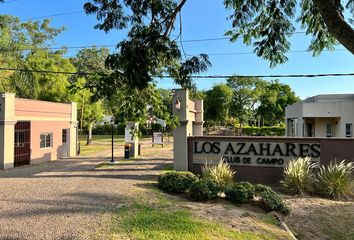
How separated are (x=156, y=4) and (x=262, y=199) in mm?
5851

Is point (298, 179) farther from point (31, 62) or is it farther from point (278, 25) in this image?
point (31, 62)

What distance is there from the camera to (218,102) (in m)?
52.6

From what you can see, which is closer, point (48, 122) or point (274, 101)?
point (48, 122)

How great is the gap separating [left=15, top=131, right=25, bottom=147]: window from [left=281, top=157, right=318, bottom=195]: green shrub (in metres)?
14.8

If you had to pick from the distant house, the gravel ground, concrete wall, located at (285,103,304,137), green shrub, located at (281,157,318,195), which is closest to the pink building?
the gravel ground

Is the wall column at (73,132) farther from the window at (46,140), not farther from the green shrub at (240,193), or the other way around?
the green shrub at (240,193)

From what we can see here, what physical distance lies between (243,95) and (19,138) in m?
42.0

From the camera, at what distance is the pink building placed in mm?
18625

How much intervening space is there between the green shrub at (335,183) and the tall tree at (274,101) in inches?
1824

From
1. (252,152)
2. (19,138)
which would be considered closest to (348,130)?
(252,152)

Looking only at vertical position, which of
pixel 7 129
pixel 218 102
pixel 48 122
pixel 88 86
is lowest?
pixel 7 129

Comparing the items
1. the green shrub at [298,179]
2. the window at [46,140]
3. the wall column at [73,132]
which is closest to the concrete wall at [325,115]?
the green shrub at [298,179]

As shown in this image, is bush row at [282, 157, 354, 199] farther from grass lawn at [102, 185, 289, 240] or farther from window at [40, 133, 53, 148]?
window at [40, 133, 53, 148]

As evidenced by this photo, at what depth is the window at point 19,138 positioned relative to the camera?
19859 mm
